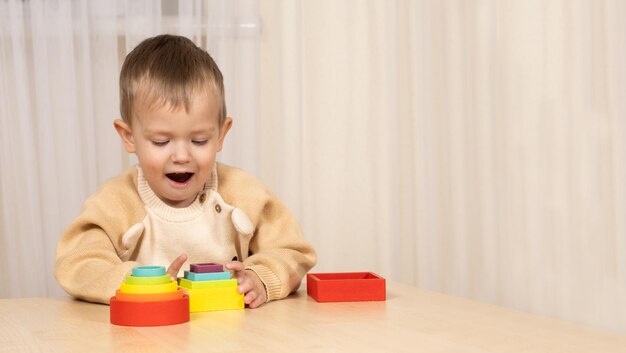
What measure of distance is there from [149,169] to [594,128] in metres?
0.71

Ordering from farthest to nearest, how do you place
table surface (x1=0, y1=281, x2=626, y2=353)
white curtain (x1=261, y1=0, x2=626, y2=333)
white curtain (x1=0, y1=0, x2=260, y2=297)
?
white curtain (x1=0, y1=0, x2=260, y2=297) < white curtain (x1=261, y1=0, x2=626, y2=333) < table surface (x1=0, y1=281, x2=626, y2=353)

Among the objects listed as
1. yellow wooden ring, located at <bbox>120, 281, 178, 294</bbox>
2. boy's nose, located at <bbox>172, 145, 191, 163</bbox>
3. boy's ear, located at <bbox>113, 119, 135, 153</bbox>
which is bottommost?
yellow wooden ring, located at <bbox>120, 281, 178, 294</bbox>

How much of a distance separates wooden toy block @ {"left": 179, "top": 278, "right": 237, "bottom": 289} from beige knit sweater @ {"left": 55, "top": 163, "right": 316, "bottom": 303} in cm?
8

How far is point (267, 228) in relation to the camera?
1.37m

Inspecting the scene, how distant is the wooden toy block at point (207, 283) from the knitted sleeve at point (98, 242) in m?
0.09

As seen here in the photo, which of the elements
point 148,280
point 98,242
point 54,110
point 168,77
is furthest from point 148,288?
point 54,110

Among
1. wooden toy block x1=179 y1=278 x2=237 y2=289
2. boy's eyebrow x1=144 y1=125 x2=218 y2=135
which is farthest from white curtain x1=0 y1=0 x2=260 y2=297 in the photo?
wooden toy block x1=179 y1=278 x2=237 y2=289

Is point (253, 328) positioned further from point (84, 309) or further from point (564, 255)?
point (564, 255)

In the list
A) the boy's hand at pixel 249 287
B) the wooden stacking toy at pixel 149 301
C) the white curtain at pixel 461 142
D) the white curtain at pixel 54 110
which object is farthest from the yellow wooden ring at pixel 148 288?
the white curtain at pixel 54 110

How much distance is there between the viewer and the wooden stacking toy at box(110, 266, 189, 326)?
3.35 feet

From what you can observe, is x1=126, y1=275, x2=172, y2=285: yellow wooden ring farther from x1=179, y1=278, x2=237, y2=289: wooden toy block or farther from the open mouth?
the open mouth

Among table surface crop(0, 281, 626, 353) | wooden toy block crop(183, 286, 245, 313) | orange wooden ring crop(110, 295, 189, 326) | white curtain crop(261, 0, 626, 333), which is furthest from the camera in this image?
white curtain crop(261, 0, 626, 333)

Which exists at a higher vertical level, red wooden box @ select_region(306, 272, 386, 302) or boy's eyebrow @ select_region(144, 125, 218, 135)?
boy's eyebrow @ select_region(144, 125, 218, 135)

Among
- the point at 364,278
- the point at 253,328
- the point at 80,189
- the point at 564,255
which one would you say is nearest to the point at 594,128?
the point at 564,255
